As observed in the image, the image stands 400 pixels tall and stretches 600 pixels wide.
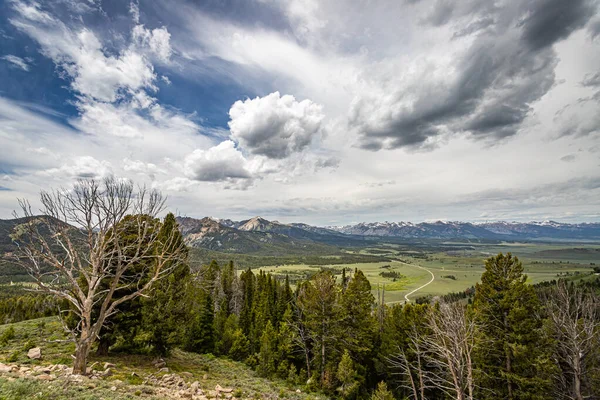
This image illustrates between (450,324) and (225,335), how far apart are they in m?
29.0

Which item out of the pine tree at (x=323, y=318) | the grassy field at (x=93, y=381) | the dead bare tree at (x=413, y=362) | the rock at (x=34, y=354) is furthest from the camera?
the pine tree at (x=323, y=318)

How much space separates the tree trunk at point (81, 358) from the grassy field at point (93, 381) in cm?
95

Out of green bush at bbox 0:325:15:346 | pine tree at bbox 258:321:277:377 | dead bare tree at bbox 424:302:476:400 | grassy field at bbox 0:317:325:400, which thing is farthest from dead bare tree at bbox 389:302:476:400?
green bush at bbox 0:325:15:346

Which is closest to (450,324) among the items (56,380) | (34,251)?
(56,380)

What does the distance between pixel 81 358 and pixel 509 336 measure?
27135mm

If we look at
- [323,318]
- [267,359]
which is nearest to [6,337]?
[267,359]

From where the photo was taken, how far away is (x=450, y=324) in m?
15.4

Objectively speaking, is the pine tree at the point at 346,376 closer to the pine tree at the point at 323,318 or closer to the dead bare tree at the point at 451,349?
the pine tree at the point at 323,318

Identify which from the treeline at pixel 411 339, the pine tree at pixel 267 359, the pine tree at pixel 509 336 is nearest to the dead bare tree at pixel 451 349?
the treeline at pixel 411 339

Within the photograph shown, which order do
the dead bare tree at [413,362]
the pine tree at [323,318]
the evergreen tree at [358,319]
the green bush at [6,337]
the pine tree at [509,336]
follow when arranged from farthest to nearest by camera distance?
the evergreen tree at [358,319]
the pine tree at [323,318]
the dead bare tree at [413,362]
the pine tree at [509,336]
the green bush at [6,337]

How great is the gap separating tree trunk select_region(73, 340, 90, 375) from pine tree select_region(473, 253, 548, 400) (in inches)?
953

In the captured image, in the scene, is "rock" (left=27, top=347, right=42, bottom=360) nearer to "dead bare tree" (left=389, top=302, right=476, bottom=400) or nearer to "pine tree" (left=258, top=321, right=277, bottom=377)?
"pine tree" (left=258, top=321, right=277, bottom=377)

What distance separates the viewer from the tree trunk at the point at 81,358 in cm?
1341

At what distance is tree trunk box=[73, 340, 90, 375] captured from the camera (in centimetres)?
1341
